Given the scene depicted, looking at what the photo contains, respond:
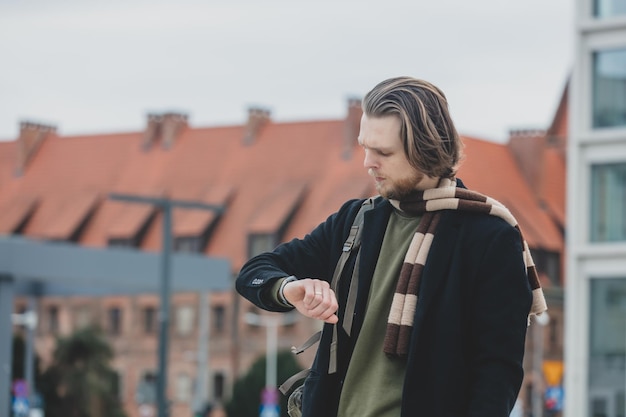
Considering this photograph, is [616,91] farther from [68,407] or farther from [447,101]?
[447,101]

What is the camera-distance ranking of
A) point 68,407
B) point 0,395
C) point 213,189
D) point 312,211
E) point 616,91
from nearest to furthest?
point 0,395 < point 616,91 < point 68,407 < point 312,211 < point 213,189

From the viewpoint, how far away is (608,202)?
124 ft

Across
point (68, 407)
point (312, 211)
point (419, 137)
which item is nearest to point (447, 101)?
point (419, 137)

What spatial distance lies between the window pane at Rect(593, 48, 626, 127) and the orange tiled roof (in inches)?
1766

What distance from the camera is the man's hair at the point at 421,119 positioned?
147 inches

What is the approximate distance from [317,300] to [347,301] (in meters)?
0.22

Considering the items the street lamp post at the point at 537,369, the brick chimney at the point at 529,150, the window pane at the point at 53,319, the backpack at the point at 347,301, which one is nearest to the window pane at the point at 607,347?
the backpack at the point at 347,301

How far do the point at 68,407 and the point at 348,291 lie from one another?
52.0 metres

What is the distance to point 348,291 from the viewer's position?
3840 mm

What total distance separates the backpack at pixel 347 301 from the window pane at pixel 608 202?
3387 centimetres

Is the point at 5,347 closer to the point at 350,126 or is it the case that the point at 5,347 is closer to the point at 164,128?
the point at 350,126

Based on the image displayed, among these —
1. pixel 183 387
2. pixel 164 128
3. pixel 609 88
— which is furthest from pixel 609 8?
pixel 164 128

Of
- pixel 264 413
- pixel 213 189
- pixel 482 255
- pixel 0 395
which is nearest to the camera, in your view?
pixel 482 255

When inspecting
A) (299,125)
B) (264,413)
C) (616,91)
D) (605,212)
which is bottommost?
(264,413)
